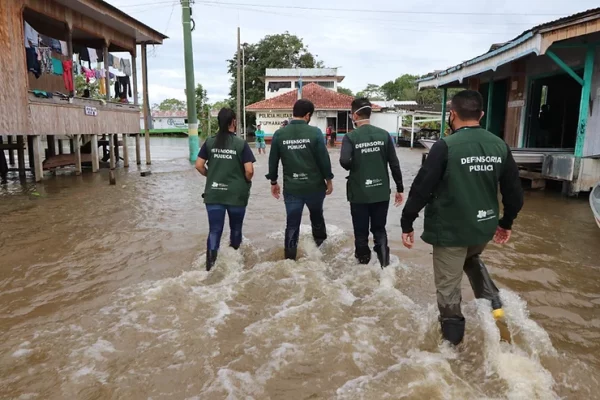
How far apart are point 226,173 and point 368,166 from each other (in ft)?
4.99

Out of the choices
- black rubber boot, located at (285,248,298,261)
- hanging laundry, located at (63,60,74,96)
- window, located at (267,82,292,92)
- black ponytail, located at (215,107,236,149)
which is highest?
window, located at (267,82,292,92)

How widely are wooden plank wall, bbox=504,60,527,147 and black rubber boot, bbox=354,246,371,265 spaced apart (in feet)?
34.9

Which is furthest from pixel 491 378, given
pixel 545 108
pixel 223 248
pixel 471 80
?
pixel 471 80

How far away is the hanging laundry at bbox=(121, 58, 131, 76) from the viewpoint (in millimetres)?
17656

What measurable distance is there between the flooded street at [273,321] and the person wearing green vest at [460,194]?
502 millimetres

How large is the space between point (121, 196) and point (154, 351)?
7.79 meters

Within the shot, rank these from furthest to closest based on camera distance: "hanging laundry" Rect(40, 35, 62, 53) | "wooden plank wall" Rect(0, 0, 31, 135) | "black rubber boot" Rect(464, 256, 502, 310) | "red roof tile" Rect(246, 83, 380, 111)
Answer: "red roof tile" Rect(246, 83, 380, 111) → "hanging laundry" Rect(40, 35, 62, 53) → "wooden plank wall" Rect(0, 0, 31, 135) → "black rubber boot" Rect(464, 256, 502, 310)

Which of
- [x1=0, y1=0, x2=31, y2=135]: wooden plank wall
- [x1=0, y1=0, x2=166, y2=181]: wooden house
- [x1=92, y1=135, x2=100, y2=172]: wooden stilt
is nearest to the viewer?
[x1=0, y1=0, x2=31, y2=135]: wooden plank wall

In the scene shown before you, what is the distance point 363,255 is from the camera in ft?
16.9

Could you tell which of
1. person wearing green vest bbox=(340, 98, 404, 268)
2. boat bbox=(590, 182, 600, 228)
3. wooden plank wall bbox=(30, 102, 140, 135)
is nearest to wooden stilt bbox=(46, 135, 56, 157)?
wooden plank wall bbox=(30, 102, 140, 135)

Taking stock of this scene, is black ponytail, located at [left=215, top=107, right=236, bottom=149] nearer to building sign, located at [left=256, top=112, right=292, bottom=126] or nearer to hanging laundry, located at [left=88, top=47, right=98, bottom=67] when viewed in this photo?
hanging laundry, located at [left=88, top=47, right=98, bottom=67]

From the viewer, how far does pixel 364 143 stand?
15.6 ft

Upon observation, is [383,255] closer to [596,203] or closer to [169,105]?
[596,203]

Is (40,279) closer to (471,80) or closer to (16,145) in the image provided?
(16,145)
